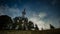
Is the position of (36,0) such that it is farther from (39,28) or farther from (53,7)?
(39,28)

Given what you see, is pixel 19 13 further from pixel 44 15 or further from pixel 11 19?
pixel 44 15

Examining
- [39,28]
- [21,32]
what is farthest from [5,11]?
[39,28]

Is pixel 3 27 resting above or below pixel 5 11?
below

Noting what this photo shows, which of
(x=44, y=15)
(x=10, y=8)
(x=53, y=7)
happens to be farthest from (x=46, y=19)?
(x=10, y=8)

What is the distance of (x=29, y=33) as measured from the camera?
10758 mm

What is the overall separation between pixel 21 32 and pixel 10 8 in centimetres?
229

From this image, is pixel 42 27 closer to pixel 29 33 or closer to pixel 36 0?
pixel 29 33

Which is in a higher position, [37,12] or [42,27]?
[37,12]

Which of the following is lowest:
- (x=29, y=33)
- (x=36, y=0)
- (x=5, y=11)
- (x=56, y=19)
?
(x=29, y=33)

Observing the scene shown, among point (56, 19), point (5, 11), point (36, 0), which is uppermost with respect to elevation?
point (36, 0)

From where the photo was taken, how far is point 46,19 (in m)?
10.9

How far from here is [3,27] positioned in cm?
1115

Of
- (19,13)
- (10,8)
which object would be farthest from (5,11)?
(19,13)

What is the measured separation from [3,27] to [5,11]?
4.57 feet
